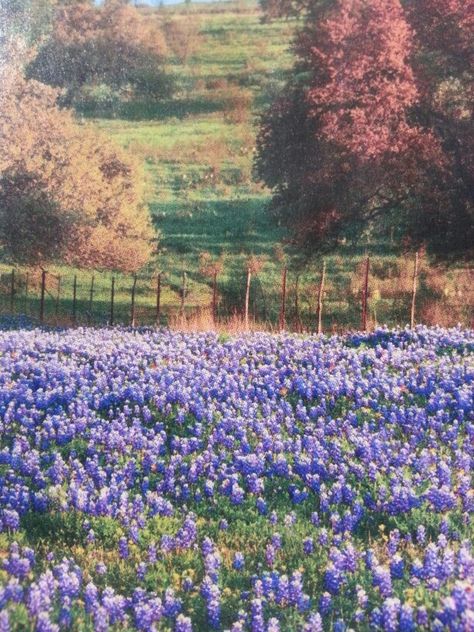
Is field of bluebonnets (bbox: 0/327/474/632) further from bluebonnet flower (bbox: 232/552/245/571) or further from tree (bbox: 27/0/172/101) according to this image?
tree (bbox: 27/0/172/101)

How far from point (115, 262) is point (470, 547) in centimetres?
2998

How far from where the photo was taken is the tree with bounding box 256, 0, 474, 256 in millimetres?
25266

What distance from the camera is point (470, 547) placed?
20.9 feet

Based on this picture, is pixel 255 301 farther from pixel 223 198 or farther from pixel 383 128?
pixel 223 198

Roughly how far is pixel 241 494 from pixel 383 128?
19.1 m

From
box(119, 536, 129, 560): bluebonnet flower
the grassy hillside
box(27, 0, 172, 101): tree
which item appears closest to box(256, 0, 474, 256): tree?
the grassy hillside

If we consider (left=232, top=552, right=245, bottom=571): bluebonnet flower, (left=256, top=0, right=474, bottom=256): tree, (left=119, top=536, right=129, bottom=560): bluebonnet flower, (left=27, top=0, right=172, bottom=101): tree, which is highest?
(left=27, top=0, right=172, bottom=101): tree

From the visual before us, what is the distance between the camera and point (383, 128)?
25.0 meters

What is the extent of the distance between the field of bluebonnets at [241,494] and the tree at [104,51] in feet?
144

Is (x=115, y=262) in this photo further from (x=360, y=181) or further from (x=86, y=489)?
(x=86, y=489)

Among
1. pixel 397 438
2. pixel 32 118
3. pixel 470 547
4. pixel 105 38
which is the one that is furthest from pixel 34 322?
pixel 105 38

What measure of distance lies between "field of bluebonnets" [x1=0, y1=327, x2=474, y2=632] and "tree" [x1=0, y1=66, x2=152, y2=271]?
73.5 ft

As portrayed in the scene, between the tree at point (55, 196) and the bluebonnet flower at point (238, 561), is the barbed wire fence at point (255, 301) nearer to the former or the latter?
the tree at point (55, 196)

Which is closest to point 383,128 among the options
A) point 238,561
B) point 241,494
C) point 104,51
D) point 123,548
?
point 241,494
